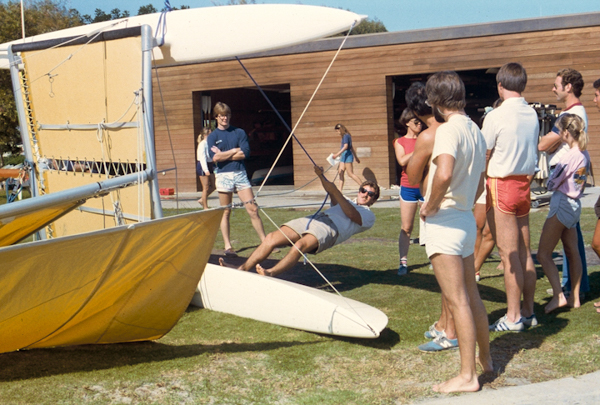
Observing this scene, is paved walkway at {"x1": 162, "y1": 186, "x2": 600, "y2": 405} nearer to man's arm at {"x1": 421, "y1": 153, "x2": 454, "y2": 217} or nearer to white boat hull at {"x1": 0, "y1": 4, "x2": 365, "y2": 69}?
man's arm at {"x1": 421, "y1": 153, "x2": 454, "y2": 217}

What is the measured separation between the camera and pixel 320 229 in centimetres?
589

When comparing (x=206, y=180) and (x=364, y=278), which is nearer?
(x=364, y=278)

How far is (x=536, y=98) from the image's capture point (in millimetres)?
14977

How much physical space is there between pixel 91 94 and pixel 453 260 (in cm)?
418

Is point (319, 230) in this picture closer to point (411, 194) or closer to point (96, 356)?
point (411, 194)

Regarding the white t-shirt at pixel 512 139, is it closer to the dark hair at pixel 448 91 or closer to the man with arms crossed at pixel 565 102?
the man with arms crossed at pixel 565 102

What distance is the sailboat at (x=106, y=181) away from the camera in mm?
3811

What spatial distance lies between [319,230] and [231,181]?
2.42 meters

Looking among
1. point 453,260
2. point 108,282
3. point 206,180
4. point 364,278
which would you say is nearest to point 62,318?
point 108,282

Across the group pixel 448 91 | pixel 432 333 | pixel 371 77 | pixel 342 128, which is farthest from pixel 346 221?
pixel 371 77

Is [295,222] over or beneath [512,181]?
beneath

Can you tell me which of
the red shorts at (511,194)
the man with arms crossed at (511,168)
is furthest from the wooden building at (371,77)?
the red shorts at (511,194)

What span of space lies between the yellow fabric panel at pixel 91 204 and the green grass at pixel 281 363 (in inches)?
47.1

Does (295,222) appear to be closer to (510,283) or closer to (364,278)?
(364,278)
